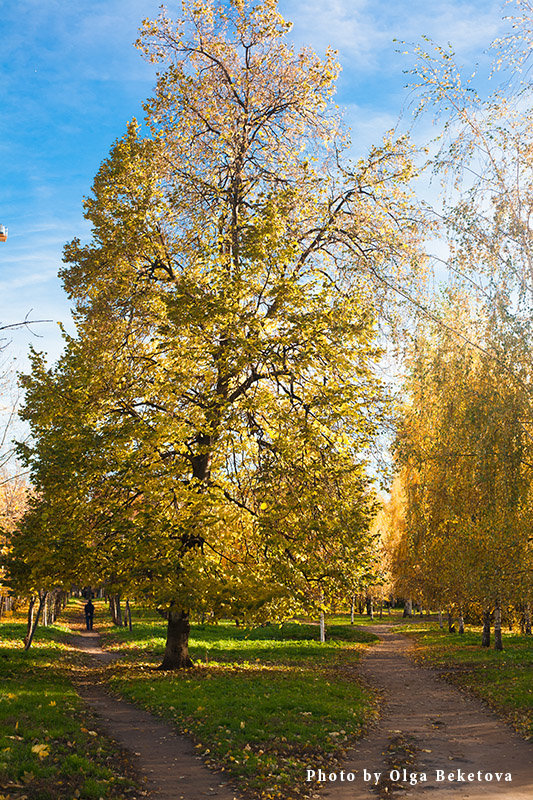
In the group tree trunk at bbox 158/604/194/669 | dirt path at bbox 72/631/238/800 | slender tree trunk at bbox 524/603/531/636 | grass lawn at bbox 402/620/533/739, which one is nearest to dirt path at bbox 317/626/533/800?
grass lawn at bbox 402/620/533/739

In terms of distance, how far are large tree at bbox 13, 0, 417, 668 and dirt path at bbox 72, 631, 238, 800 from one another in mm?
2250

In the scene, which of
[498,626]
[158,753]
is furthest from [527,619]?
[158,753]

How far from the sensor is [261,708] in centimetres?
1056

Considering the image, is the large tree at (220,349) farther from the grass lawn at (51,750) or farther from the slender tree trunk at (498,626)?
the slender tree trunk at (498,626)

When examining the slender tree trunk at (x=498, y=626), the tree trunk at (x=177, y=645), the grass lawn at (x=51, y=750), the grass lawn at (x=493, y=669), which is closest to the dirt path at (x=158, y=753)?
the grass lawn at (x=51, y=750)

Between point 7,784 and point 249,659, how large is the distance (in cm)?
1502

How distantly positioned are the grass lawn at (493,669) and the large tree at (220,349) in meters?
4.46

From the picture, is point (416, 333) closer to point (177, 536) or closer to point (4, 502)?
point (177, 536)

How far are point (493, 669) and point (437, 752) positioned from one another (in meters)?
9.50

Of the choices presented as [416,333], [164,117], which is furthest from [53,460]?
[164,117]

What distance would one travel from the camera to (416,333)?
14289 millimetres

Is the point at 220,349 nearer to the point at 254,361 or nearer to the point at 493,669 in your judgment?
the point at 254,361

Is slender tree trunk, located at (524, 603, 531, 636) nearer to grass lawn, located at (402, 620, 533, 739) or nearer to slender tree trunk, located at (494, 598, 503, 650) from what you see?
grass lawn, located at (402, 620, 533, 739)

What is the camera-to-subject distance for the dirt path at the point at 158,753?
7.13 metres
